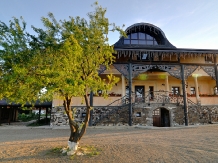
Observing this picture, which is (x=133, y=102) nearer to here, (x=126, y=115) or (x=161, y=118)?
(x=126, y=115)

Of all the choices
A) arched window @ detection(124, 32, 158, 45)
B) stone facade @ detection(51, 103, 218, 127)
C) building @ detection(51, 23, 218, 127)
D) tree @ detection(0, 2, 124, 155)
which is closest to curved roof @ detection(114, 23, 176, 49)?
arched window @ detection(124, 32, 158, 45)

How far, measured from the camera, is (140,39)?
53.6 ft

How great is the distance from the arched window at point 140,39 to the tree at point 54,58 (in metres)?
10.9

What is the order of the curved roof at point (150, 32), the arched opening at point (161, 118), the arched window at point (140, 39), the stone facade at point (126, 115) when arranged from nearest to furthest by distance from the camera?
the stone facade at point (126, 115)
the arched opening at point (161, 118)
the curved roof at point (150, 32)
the arched window at point (140, 39)

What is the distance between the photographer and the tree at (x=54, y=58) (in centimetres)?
400

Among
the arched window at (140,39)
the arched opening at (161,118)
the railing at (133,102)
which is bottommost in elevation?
the arched opening at (161,118)

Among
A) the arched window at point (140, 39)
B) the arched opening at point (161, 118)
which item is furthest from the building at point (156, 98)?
the arched window at point (140, 39)

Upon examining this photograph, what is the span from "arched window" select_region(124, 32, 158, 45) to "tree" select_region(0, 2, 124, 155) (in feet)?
35.8

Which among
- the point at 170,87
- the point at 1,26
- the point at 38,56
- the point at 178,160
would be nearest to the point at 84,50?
the point at 38,56

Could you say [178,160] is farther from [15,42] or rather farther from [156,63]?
[156,63]

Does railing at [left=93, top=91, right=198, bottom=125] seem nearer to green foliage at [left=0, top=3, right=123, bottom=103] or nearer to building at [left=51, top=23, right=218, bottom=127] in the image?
building at [left=51, top=23, right=218, bottom=127]

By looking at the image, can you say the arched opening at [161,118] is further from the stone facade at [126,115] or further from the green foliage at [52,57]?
the green foliage at [52,57]

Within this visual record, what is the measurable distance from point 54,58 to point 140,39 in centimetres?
1328

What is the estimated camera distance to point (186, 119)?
12727 mm
